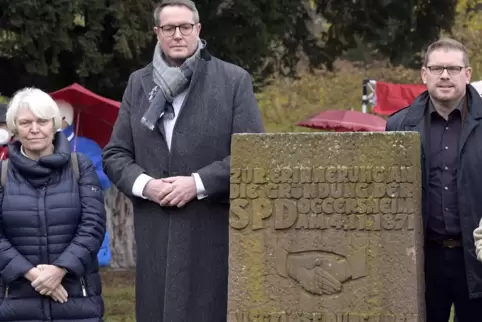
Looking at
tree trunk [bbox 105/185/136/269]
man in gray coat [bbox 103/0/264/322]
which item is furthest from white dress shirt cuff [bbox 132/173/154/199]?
tree trunk [bbox 105/185/136/269]

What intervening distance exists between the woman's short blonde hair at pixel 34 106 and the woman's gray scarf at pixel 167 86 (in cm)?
43

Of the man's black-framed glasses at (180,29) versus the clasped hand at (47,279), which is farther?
the man's black-framed glasses at (180,29)

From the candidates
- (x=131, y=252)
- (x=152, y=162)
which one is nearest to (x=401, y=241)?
(x=152, y=162)

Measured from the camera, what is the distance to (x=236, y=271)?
521 centimetres

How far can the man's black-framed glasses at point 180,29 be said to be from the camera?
5.40 m

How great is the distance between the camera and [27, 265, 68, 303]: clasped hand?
511cm

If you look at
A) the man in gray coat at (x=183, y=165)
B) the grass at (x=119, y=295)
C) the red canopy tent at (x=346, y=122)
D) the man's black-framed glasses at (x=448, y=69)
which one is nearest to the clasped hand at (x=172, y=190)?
the man in gray coat at (x=183, y=165)

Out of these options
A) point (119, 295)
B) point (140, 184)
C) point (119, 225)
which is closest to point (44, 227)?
point (140, 184)

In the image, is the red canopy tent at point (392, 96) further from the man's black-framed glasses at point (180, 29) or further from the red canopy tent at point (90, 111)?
the man's black-framed glasses at point (180, 29)

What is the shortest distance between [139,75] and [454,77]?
1.56m

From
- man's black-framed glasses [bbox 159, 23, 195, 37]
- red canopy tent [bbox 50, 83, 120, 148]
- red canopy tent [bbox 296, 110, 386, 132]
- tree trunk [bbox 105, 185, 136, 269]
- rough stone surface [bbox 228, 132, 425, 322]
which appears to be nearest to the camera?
rough stone surface [bbox 228, 132, 425, 322]

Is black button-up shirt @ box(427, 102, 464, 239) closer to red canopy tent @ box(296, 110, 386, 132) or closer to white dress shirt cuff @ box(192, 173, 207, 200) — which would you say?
white dress shirt cuff @ box(192, 173, 207, 200)

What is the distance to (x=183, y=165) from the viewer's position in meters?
5.42

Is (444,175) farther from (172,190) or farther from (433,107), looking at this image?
(172,190)
